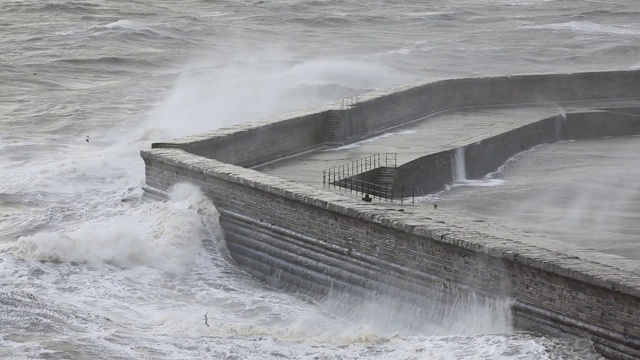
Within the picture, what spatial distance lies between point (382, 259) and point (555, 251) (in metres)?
2.25

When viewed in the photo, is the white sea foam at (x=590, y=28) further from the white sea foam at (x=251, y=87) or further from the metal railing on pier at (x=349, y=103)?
the metal railing on pier at (x=349, y=103)

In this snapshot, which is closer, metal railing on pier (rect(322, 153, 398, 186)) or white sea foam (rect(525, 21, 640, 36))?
metal railing on pier (rect(322, 153, 398, 186))

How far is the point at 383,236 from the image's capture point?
1402 cm

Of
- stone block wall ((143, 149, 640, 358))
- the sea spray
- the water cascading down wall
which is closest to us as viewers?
stone block wall ((143, 149, 640, 358))

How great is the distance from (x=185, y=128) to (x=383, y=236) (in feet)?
36.7

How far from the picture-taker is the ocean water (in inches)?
515

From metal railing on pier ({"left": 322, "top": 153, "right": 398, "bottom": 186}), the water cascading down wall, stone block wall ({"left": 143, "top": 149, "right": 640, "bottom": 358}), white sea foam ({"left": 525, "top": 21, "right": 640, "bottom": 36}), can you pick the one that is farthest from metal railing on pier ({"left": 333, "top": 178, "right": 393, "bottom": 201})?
white sea foam ({"left": 525, "top": 21, "right": 640, "bottom": 36})

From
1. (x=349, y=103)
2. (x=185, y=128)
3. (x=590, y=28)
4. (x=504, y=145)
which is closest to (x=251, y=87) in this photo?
(x=185, y=128)

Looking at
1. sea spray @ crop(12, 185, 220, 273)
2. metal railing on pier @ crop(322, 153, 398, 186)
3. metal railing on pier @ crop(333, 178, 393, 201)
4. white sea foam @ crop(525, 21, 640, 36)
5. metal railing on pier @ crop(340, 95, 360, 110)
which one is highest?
white sea foam @ crop(525, 21, 640, 36)

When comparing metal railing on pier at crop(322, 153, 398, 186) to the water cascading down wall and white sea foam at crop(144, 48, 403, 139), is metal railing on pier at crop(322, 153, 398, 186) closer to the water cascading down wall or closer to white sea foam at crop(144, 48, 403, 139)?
the water cascading down wall

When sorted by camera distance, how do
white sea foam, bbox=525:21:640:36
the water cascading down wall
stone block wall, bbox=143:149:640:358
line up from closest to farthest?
1. stone block wall, bbox=143:149:640:358
2. the water cascading down wall
3. white sea foam, bbox=525:21:640:36

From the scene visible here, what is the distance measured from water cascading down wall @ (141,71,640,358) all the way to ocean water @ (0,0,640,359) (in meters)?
0.28

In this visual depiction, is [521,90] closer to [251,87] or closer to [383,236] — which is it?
[251,87]

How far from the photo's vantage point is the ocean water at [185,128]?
13078mm
